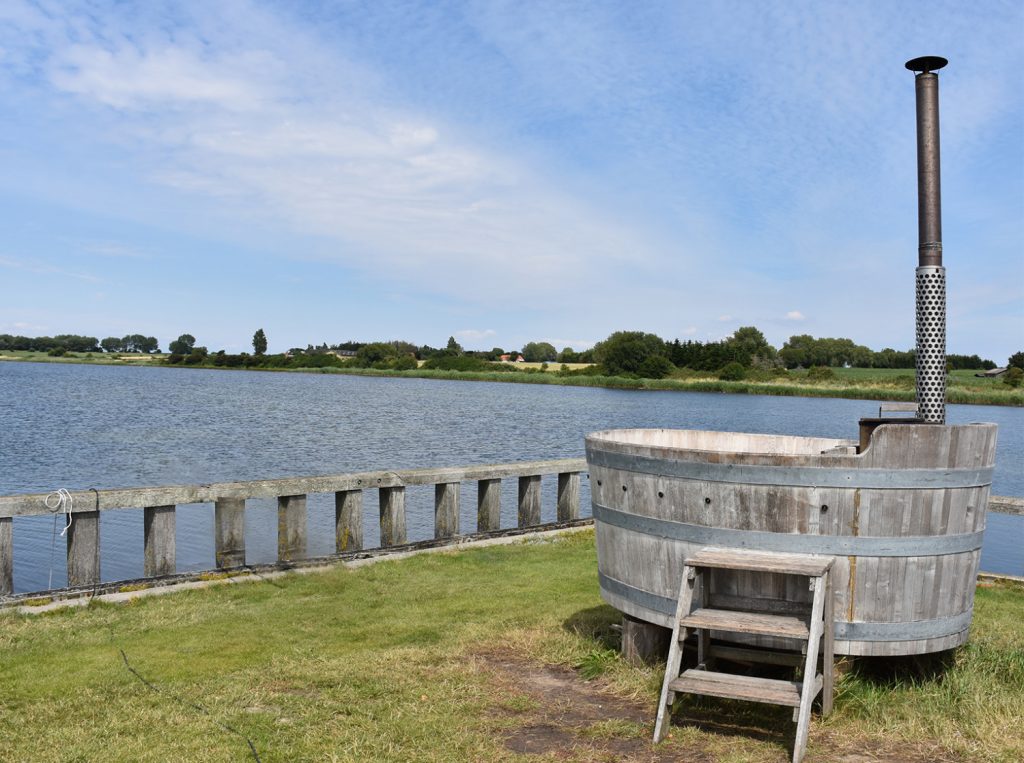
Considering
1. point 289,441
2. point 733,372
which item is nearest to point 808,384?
point 733,372

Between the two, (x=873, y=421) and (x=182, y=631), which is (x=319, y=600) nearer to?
(x=182, y=631)

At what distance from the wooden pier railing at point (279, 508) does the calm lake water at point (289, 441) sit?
1572mm

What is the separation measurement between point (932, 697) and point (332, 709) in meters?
3.74


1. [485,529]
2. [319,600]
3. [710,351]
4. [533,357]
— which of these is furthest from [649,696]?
[533,357]

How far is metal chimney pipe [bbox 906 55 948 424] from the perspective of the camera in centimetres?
593

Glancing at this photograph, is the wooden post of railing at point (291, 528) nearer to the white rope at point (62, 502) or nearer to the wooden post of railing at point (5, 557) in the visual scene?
the white rope at point (62, 502)

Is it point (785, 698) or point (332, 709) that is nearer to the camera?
point (785, 698)

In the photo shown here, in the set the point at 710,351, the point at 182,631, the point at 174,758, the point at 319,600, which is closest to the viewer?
the point at 174,758

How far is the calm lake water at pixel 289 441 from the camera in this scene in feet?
53.7

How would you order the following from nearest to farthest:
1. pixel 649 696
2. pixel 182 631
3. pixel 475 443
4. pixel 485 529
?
pixel 649 696
pixel 182 631
pixel 485 529
pixel 475 443

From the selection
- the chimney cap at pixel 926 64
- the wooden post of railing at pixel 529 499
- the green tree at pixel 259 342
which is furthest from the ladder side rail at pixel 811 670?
the green tree at pixel 259 342

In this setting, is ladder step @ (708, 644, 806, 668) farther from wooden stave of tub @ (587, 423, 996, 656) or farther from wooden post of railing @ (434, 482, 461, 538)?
wooden post of railing @ (434, 482, 461, 538)

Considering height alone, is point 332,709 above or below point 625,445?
below

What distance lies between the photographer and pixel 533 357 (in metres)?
152
